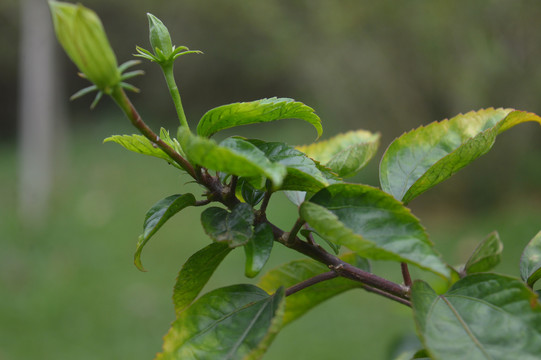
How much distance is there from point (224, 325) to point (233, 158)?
238 millimetres

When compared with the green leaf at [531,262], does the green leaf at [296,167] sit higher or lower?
higher

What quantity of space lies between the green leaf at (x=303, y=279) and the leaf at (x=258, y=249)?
8.8 inches

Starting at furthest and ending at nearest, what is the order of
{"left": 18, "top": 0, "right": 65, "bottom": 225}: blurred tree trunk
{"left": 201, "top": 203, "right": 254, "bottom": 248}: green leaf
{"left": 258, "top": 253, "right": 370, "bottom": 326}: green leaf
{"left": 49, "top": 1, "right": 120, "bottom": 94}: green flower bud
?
{"left": 18, "top": 0, "right": 65, "bottom": 225}: blurred tree trunk
{"left": 258, "top": 253, "right": 370, "bottom": 326}: green leaf
{"left": 201, "top": 203, "right": 254, "bottom": 248}: green leaf
{"left": 49, "top": 1, "right": 120, "bottom": 94}: green flower bud

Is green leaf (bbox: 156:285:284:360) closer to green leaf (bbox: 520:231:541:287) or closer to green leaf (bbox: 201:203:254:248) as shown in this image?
green leaf (bbox: 201:203:254:248)

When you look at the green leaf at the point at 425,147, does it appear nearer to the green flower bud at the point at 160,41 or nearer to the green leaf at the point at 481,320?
the green leaf at the point at 481,320

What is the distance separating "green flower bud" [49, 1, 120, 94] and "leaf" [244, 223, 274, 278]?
23 centimetres

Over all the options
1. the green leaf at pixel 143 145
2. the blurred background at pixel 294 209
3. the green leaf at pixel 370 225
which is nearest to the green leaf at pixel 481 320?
the green leaf at pixel 370 225

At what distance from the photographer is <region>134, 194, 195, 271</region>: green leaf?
2.00 feet

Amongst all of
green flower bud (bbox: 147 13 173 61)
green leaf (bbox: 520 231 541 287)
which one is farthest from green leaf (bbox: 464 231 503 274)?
green flower bud (bbox: 147 13 173 61)

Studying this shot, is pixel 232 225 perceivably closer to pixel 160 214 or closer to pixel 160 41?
pixel 160 214

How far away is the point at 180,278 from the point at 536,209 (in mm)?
5263

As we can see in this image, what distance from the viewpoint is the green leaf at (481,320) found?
1.76 feet

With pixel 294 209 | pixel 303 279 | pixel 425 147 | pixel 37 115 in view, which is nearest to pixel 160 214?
pixel 303 279

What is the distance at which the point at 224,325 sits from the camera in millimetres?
650
